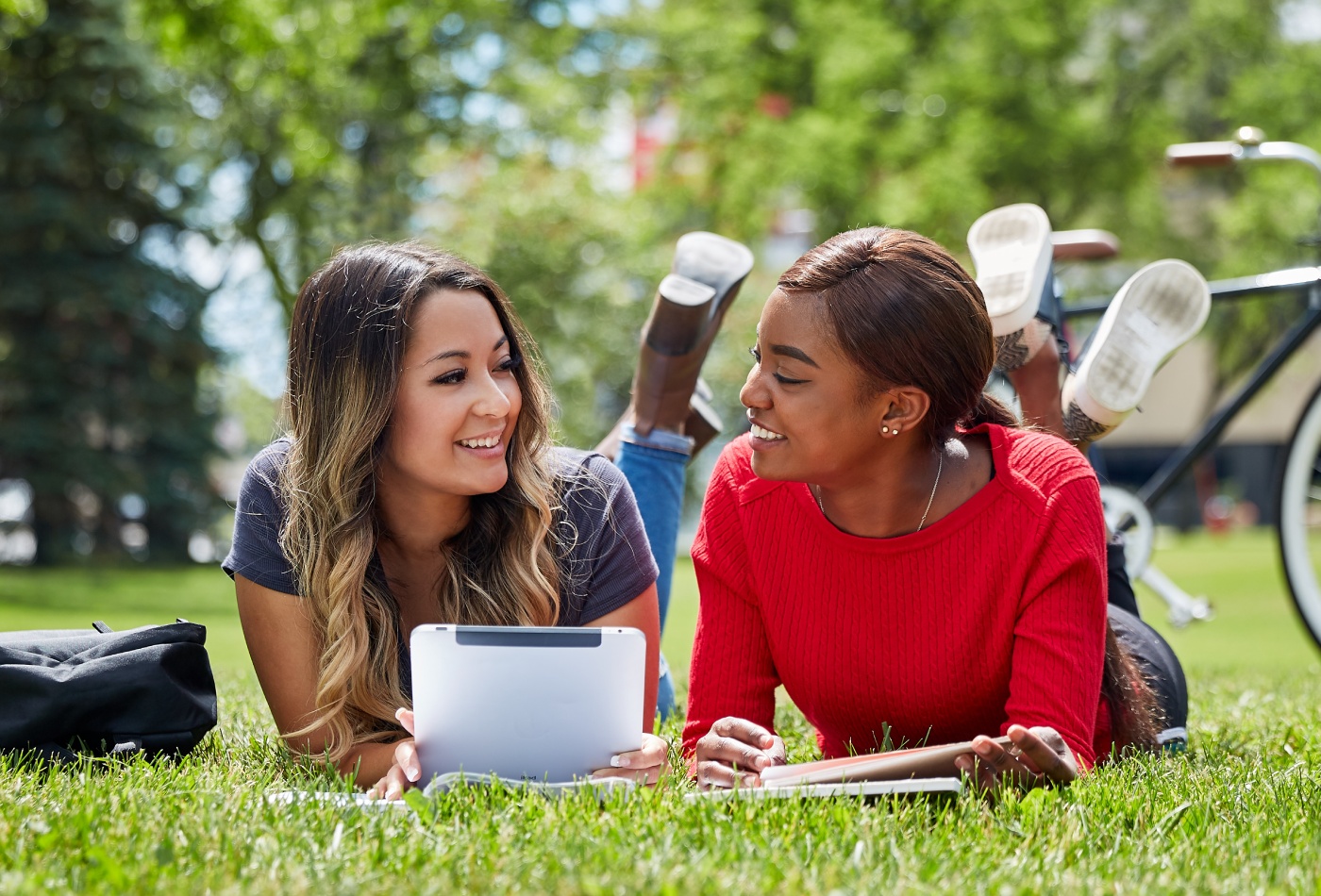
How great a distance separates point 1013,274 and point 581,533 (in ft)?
4.92

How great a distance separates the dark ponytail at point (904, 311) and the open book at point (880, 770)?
70cm

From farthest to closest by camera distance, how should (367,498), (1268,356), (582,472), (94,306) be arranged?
(94,306), (1268,356), (582,472), (367,498)

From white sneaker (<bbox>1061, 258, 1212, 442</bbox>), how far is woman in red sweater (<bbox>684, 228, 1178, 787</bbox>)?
0.82 m

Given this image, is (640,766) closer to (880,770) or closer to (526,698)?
(526,698)

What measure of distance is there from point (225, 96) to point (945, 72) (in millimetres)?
11486

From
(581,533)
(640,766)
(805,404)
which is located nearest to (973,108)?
(581,533)

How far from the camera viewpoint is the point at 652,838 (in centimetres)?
205

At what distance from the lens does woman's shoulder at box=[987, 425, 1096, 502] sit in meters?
2.61

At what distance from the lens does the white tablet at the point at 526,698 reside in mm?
2266

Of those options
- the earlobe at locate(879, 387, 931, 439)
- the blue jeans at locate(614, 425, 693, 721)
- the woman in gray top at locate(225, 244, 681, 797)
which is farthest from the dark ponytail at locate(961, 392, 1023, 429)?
the blue jeans at locate(614, 425, 693, 721)

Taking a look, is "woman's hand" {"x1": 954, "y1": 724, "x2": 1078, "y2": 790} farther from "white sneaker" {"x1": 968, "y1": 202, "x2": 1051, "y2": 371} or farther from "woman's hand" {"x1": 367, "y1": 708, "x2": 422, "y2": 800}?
"white sneaker" {"x1": 968, "y1": 202, "x2": 1051, "y2": 371}

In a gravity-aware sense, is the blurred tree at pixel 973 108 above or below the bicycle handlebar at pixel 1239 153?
above

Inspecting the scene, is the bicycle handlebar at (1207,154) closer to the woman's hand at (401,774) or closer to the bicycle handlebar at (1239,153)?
the bicycle handlebar at (1239,153)

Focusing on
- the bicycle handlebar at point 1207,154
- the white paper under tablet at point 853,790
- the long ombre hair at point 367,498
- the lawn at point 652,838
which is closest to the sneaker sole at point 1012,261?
the lawn at point 652,838
